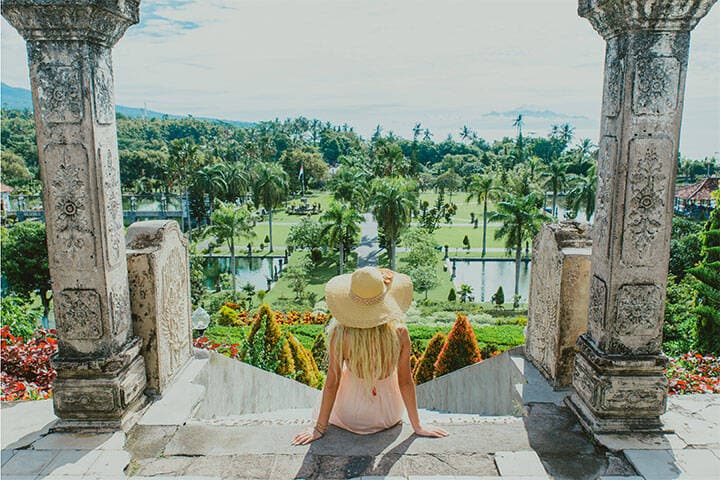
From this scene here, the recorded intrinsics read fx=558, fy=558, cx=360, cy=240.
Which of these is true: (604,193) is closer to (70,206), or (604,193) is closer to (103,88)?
(103,88)

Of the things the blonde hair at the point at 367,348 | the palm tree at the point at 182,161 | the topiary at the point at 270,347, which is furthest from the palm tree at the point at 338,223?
the blonde hair at the point at 367,348

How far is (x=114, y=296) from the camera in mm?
4418

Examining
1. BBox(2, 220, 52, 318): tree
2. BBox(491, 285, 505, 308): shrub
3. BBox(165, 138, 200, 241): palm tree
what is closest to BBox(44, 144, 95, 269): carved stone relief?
BBox(2, 220, 52, 318): tree

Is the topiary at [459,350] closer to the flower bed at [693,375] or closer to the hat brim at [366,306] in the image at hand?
the flower bed at [693,375]

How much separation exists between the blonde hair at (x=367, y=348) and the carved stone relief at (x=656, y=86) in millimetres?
2315

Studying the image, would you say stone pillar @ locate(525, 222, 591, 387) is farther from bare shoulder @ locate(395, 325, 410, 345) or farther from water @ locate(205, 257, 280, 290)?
water @ locate(205, 257, 280, 290)

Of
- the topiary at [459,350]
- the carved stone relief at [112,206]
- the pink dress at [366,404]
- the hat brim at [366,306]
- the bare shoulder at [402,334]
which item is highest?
the carved stone relief at [112,206]

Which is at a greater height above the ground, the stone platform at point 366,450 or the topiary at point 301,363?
the stone platform at point 366,450

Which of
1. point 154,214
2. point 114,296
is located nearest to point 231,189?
point 154,214

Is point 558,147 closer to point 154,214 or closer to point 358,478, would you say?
point 154,214

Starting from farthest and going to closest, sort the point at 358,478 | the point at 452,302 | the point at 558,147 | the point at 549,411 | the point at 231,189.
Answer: the point at 558,147
the point at 231,189
the point at 452,302
the point at 549,411
the point at 358,478

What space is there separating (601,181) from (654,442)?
1.95 m

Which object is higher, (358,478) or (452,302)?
(358,478)

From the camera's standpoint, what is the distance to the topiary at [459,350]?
8547mm
